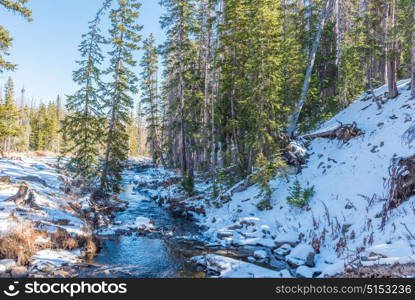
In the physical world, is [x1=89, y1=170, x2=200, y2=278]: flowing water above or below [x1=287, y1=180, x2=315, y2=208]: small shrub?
below

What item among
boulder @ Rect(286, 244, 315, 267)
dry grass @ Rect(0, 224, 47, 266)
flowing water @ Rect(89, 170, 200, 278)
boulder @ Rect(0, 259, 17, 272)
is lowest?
flowing water @ Rect(89, 170, 200, 278)

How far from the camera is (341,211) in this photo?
9781 millimetres

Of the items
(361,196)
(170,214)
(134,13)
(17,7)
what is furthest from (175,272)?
(134,13)

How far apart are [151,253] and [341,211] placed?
7.45m

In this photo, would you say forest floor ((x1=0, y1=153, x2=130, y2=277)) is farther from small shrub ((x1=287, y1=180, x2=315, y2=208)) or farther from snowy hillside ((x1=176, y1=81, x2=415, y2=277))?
small shrub ((x1=287, y1=180, x2=315, y2=208))

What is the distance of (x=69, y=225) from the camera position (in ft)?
33.8

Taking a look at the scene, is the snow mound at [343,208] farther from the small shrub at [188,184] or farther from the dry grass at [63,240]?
the dry grass at [63,240]

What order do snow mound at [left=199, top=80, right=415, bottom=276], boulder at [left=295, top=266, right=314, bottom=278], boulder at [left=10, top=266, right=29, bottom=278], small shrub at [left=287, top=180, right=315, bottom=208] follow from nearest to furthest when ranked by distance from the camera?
boulder at [left=10, top=266, right=29, bottom=278], boulder at [left=295, top=266, right=314, bottom=278], snow mound at [left=199, top=80, right=415, bottom=276], small shrub at [left=287, top=180, right=315, bottom=208]

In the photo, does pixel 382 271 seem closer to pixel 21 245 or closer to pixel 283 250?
pixel 283 250

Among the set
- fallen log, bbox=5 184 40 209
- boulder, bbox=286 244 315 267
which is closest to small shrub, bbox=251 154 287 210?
boulder, bbox=286 244 315 267

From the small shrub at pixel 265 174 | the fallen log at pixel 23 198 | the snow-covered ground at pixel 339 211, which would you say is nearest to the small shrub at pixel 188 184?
the snow-covered ground at pixel 339 211

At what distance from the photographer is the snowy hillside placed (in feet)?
23.6

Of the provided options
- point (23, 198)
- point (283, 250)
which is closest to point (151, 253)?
point (283, 250)

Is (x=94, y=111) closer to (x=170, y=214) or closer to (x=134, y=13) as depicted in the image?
(x=134, y=13)
